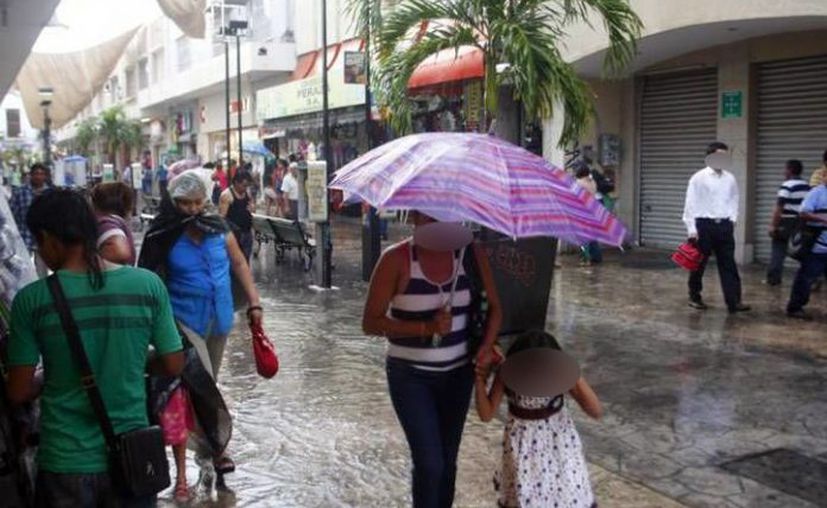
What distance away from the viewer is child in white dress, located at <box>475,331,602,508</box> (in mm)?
3207

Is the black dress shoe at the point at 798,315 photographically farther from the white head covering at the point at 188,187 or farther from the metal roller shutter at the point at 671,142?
the white head covering at the point at 188,187

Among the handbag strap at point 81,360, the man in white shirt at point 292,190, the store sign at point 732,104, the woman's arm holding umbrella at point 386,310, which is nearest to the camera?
the handbag strap at point 81,360

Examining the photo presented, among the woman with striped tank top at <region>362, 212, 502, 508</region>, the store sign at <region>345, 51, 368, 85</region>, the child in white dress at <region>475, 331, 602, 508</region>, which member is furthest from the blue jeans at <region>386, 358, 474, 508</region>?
the store sign at <region>345, 51, 368, 85</region>

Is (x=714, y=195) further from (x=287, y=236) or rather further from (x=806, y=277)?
(x=287, y=236)

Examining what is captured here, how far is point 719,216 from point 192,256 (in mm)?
6450

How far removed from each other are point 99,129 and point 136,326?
44.8 meters

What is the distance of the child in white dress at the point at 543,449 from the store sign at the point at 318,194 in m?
8.24

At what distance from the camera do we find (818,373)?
271 inches

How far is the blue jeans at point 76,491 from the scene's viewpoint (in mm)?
2666

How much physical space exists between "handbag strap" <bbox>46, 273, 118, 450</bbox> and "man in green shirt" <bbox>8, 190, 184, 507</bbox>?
0.01 meters

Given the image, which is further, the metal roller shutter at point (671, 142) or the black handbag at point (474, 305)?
the metal roller shutter at point (671, 142)

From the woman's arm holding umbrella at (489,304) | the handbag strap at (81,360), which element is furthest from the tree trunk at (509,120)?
the handbag strap at (81,360)

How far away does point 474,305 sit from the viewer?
357 centimetres

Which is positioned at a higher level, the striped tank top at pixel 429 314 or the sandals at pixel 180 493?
the striped tank top at pixel 429 314
